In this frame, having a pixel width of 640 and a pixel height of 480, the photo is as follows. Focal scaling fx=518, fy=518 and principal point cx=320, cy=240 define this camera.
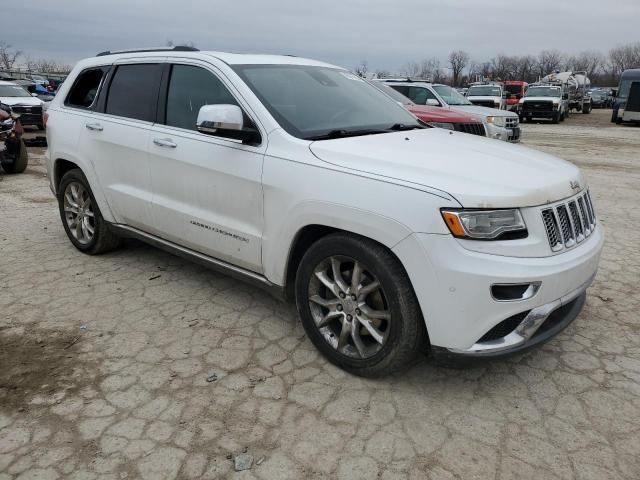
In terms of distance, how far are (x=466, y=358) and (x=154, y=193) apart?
102 inches

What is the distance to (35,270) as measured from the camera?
470 centimetres

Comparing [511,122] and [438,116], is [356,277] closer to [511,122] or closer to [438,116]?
[438,116]

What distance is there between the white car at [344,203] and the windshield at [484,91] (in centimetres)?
2251

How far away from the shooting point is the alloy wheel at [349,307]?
2834mm

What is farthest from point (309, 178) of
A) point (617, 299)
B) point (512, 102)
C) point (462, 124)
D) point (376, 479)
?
point (512, 102)

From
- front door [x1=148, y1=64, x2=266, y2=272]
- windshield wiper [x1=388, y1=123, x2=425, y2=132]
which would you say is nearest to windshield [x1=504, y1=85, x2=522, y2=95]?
windshield wiper [x1=388, y1=123, x2=425, y2=132]

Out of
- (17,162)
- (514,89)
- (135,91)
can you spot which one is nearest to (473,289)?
(135,91)

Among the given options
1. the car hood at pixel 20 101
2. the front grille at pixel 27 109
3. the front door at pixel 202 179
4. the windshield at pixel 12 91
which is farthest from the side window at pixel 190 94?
the windshield at pixel 12 91

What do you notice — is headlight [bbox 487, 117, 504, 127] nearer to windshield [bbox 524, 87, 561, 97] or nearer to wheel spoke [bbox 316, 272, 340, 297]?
wheel spoke [bbox 316, 272, 340, 297]

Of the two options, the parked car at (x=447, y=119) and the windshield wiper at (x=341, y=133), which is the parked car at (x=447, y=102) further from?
the windshield wiper at (x=341, y=133)

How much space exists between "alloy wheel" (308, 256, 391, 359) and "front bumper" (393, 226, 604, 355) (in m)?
0.28

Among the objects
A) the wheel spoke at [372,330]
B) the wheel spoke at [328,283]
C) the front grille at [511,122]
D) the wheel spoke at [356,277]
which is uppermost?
the front grille at [511,122]

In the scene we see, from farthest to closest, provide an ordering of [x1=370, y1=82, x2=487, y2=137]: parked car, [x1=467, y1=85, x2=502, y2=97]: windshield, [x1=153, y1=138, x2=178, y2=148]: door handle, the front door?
[x1=467, y1=85, x2=502, y2=97]: windshield < [x1=370, y1=82, x2=487, y2=137]: parked car < [x1=153, y1=138, x2=178, y2=148]: door handle < the front door

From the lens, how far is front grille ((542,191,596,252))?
2.66 m
